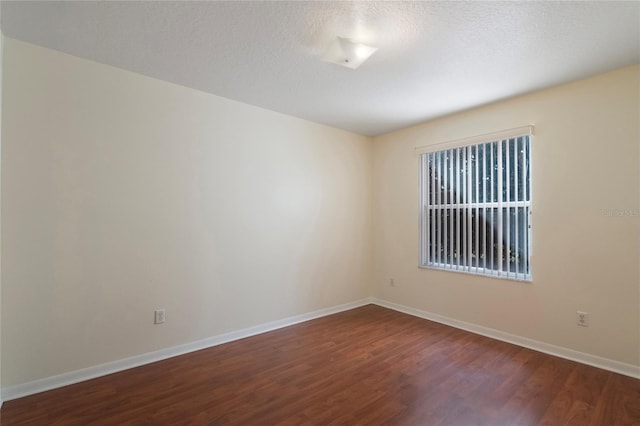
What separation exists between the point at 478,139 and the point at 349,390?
289 centimetres

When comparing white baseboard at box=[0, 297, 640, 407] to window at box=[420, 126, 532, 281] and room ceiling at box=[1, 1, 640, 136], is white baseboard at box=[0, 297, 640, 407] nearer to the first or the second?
window at box=[420, 126, 532, 281]

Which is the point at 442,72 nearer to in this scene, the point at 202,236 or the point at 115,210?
the point at 202,236

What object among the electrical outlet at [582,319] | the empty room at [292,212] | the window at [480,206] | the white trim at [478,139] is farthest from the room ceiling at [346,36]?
the electrical outlet at [582,319]

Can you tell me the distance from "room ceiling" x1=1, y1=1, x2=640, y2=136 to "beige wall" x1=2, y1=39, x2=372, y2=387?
0.98 ft

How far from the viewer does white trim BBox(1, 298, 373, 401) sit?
7.12 ft

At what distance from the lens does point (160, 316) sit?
2.76 meters

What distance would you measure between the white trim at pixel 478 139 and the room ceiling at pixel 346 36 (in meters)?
0.40

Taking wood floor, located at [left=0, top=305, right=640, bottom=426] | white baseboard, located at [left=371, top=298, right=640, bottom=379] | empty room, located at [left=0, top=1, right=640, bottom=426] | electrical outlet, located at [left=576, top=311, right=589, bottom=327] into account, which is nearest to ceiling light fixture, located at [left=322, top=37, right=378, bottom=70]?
empty room, located at [left=0, top=1, right=640, bottom=426]

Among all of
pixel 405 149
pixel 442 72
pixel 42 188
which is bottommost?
pixel 42 188

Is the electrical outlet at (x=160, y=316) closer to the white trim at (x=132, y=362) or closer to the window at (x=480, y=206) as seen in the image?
the white trim at (x=132, y=362)

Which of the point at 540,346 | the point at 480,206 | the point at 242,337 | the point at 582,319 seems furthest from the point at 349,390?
the point at 480,206

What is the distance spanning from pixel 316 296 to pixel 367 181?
1.88 meters

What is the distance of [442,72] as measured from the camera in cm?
261

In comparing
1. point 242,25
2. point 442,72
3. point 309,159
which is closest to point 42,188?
point 242,25
